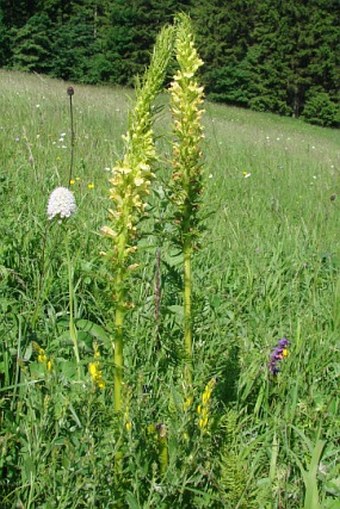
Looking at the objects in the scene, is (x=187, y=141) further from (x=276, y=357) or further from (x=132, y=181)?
(x=276, y=357)

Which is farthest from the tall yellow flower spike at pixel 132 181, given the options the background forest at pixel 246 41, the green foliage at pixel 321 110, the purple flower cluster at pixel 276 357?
the green foliage at pixel 321 110

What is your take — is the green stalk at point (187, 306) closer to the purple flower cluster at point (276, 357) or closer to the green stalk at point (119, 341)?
the green stalk at point (119, 341)

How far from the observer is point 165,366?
1916mm

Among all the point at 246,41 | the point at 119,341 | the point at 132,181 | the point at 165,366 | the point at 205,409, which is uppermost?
the point at 246,41

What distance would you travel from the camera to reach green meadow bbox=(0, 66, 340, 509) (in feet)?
4.49

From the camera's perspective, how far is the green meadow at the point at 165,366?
1.37 metres

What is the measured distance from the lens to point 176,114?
1459 mm

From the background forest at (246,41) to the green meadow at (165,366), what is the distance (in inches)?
1209

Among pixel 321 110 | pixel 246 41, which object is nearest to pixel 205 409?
pixel 321 110

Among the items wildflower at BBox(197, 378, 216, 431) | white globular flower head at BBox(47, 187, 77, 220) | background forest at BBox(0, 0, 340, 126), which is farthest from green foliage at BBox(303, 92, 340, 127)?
wildflower at BBox(197, 378, 216, 431)

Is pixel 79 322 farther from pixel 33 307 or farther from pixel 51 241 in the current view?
pixel 51 241

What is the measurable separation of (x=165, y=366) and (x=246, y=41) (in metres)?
35.5

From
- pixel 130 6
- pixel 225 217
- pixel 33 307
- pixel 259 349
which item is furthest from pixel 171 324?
pixel 130 6

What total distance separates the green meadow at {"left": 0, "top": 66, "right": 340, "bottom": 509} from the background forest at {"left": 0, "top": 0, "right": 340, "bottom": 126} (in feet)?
101
